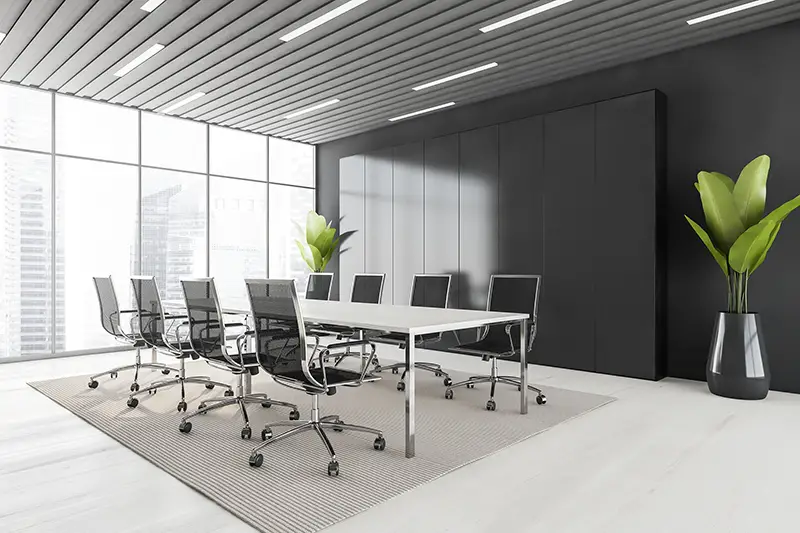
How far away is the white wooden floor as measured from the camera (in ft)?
7.54

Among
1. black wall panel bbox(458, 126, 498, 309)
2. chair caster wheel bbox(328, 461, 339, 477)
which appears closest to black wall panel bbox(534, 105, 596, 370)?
black wall panel bbox(458, 126, 498, 309)

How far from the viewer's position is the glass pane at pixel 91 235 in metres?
6.80

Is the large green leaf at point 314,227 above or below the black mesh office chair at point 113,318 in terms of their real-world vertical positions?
above

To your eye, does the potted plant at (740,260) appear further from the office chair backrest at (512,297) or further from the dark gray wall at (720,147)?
the office chair backrest at (512,297)

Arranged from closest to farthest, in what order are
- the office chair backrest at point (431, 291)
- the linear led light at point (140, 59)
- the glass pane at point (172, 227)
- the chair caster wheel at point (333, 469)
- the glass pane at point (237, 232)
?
the chair caster wheel at point (333, 469), the linear led light at point (140, 59), the office chair backrest at point (431, 291), the glass pane at point (172, 227), the glass pane at point (237, 232)

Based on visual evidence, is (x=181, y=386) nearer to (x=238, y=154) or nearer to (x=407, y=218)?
(x=407, y=218)

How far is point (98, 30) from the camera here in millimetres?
4938

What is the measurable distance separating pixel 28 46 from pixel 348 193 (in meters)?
4.58

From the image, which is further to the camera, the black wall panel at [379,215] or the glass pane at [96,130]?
the black wall panel at [379,215]

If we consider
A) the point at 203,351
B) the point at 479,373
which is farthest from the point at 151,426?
the point at 479,373

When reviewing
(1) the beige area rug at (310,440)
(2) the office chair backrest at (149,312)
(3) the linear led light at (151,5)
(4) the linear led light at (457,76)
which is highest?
(4) the linear led light at (457,76)

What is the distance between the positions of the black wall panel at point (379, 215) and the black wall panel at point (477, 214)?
137 centimetres

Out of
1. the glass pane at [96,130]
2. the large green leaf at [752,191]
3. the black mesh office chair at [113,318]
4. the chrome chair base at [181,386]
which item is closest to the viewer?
the chrome chair base at [181,386]

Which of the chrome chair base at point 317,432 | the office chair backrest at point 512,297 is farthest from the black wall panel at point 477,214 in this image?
the chrome chair base at point 317,432
